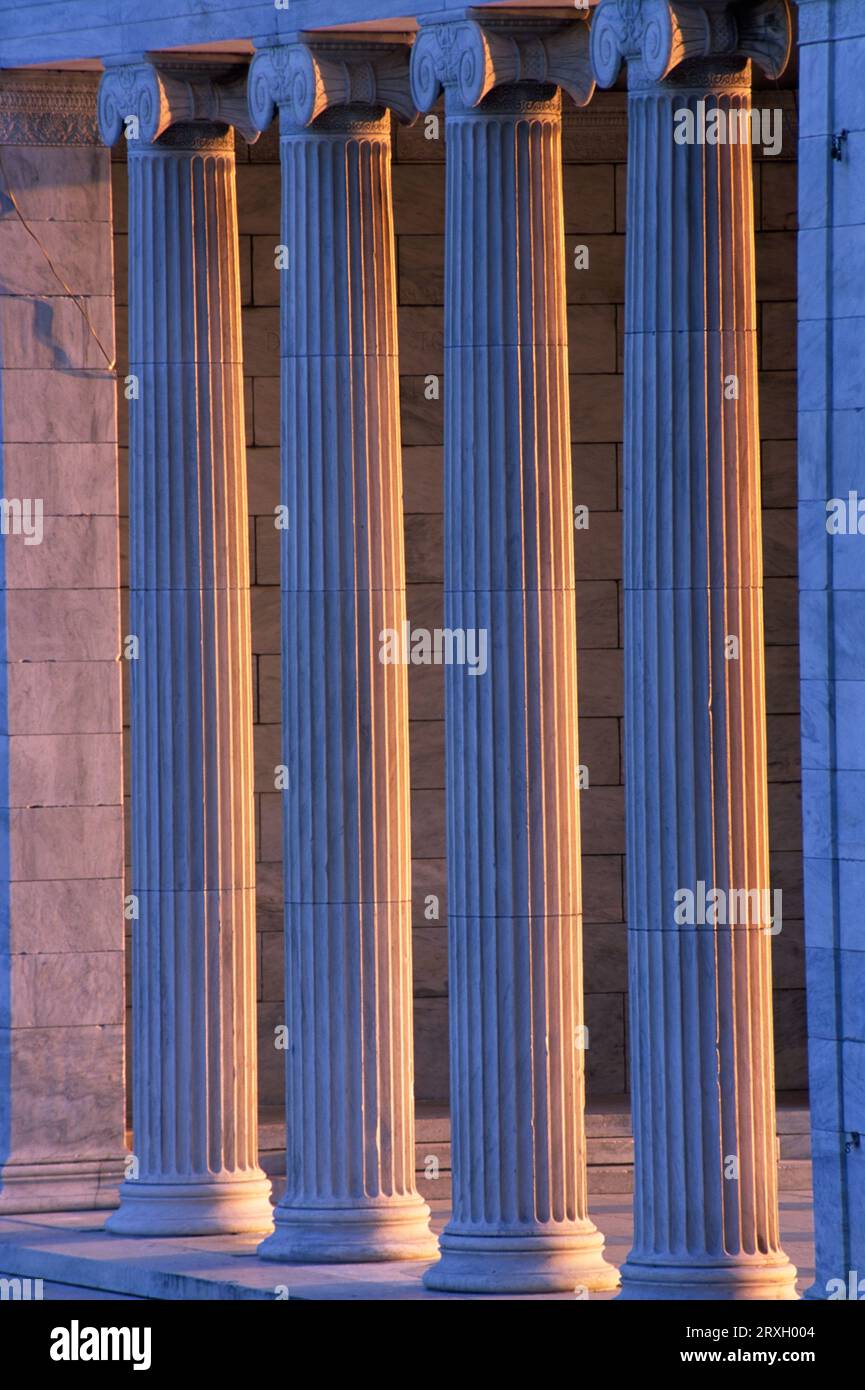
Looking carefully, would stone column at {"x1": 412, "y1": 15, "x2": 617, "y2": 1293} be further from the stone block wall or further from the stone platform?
the stone block wall

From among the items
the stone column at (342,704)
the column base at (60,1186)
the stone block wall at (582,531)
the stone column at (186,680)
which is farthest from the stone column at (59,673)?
the stone column at (342,704)

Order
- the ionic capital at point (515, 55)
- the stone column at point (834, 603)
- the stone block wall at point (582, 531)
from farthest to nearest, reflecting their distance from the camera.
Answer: the stone block wall at point (582, 531), the ionic capital at point (515, 55), the stone column at point (834, 603)

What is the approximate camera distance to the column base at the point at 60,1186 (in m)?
99.5

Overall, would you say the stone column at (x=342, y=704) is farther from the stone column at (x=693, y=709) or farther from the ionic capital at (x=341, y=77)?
the stone column at (x=693, y=709)

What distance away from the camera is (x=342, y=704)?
8956 cm

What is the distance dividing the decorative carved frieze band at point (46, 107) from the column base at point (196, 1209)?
2849 centimetres

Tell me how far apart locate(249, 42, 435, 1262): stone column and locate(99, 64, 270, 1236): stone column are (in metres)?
4.79

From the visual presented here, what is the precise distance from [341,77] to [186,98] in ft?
21.1

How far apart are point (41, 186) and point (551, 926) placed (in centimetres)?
2787

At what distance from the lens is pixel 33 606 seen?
99.8 metres

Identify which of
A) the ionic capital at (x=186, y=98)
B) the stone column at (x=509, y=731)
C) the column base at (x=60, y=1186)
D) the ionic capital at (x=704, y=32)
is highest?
the ionic capital at (x=186, y=98)

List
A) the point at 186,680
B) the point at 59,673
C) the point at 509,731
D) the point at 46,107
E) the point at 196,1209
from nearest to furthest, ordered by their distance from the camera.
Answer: the point at 509,731
the point at 186,680
the point at 196,1209
the point at 46,107
the point at 59,673

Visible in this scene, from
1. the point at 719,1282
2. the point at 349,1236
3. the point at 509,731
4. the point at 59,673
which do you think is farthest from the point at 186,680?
Answer: the point at 719,1282

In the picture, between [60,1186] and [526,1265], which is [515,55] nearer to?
[526,1265]
